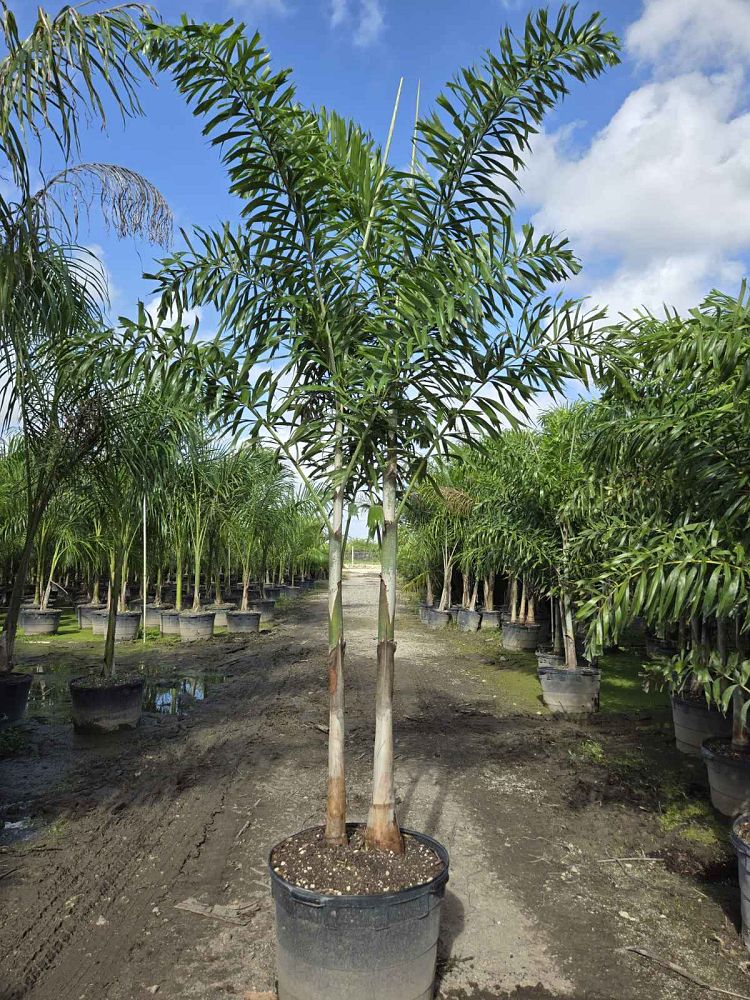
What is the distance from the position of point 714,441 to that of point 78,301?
433 cm

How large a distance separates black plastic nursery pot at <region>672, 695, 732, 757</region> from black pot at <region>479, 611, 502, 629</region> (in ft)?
31.0

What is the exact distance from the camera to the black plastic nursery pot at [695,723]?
5730 mm

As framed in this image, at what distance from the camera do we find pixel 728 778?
14.8 feet

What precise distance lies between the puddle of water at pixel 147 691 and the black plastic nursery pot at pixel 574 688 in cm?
416

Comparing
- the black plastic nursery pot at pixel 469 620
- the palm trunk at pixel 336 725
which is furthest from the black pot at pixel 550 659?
the black plastic nursery pot at pixel 469 620

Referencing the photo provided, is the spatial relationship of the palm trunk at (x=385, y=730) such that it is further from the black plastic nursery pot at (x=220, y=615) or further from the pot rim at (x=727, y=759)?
the black plastic nursery pot at (x=220, y=615)

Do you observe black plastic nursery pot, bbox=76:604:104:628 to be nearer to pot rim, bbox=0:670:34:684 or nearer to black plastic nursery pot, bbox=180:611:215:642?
black plastic nursery pot, bbox=180:611:215:642

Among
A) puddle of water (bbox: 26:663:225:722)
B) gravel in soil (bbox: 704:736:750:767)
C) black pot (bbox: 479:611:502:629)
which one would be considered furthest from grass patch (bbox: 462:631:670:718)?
puddle of water (bbox: 26:663:225:722)

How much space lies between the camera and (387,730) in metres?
2.99

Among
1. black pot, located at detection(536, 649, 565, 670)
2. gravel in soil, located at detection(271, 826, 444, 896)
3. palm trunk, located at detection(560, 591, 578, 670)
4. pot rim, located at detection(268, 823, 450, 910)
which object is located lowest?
gravel in soil, located at detection(271, 826, 444, 896)

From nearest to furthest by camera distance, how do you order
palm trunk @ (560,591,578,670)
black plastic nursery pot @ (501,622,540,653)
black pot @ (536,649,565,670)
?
1. palm trunk @ (560,591,578,670)
2. black pot @ (536,649,565,670)
3. black plastic nursery pot @ (501,622,540,653)

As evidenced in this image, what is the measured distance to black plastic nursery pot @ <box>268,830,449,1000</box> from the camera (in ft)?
8.21

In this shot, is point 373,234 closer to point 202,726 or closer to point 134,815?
point 134,815

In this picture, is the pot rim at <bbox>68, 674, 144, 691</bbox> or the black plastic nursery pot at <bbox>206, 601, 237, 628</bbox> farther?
the black plastic nursery pot at <bbox>206, 601, 237, 628</bbox>
